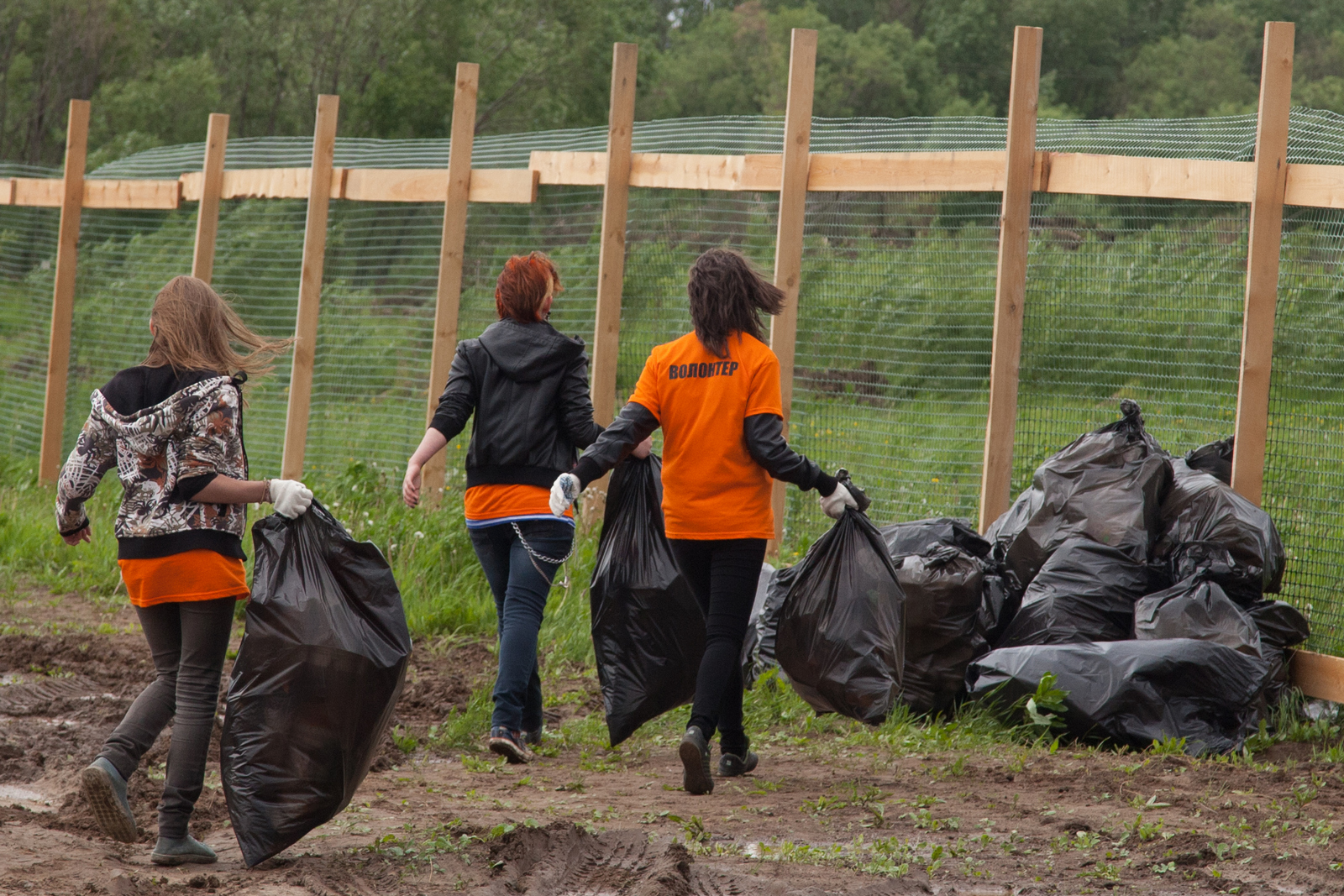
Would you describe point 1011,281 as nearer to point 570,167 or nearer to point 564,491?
point 564,491

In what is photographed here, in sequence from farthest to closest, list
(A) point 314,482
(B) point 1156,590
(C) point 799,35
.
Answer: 1. (A) point 314,482
2. (C) point 799,35
3. (B) point 1156,590

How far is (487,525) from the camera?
4539 mm

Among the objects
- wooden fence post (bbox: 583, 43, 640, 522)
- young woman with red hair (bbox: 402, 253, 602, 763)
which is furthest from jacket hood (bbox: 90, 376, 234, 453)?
wooden fence post (bbox: 583, 43, 640, 522)

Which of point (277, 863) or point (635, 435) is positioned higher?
point (635, 435)

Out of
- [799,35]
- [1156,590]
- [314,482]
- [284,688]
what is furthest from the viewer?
[314,482]

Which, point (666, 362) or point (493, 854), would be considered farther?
point (666, 362)

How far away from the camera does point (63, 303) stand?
32.0ft

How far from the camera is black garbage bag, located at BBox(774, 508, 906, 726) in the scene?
4.18 m

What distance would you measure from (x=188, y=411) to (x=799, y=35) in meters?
4.03

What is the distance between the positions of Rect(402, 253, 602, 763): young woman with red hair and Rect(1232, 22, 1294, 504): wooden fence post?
255 centimetres

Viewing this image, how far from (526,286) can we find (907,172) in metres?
2.30

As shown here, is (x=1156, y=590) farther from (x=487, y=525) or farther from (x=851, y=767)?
(x=487, y=525)

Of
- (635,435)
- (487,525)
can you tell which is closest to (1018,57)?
(635,435)

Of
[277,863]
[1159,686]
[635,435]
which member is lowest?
[277,863]
